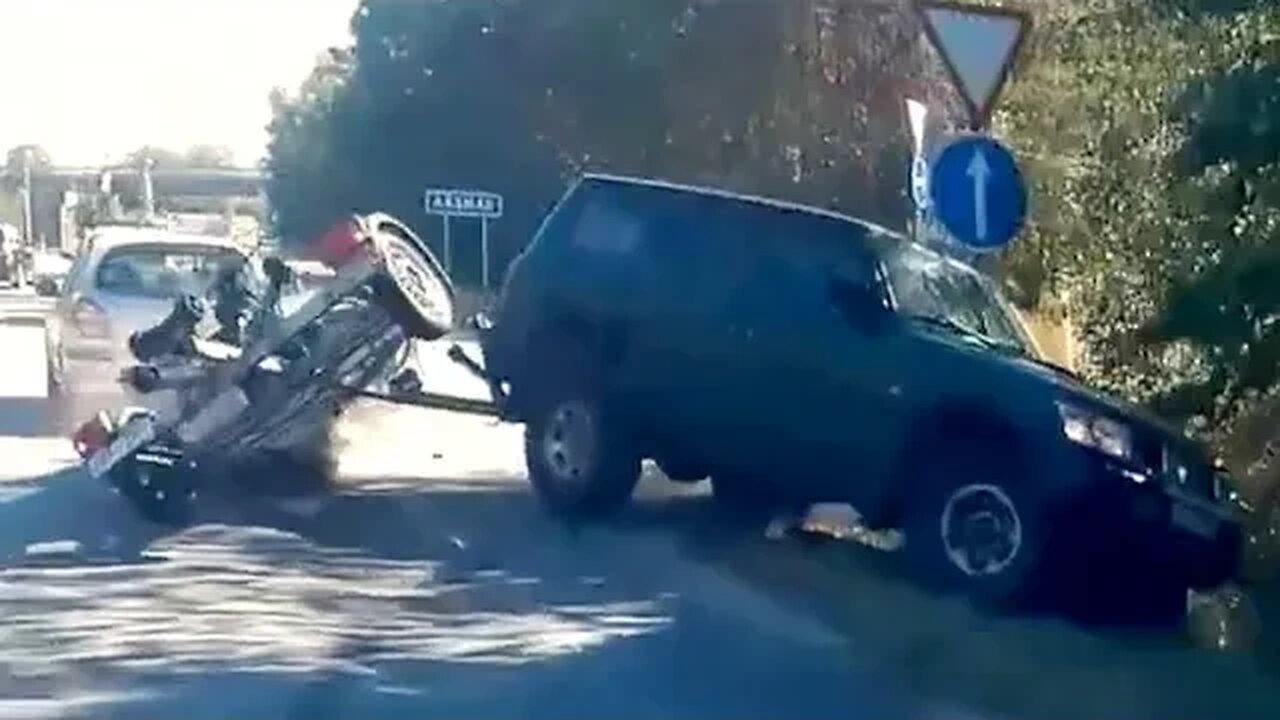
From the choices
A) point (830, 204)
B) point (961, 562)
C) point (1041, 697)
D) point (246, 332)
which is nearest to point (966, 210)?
point (961, 562)

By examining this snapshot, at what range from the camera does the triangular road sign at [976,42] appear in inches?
573

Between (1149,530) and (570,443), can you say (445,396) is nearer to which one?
(570,443)

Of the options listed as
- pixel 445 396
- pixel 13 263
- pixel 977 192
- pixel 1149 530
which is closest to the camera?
pixel 1149 530

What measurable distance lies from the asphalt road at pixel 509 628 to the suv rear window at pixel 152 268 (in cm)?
542

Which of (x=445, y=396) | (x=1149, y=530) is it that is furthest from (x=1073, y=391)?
(x=445, y=396)

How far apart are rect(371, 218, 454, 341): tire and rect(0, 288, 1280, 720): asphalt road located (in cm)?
123

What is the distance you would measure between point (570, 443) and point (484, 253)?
27.2 metres

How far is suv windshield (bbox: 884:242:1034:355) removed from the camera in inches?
604

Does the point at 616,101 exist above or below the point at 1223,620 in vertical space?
above

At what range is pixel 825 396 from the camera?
1524 cm

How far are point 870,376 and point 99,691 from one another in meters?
5.30

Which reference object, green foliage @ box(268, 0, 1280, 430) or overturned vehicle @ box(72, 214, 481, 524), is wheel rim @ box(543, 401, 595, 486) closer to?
overturned vehicle @ box(72, 214, 481, 524)

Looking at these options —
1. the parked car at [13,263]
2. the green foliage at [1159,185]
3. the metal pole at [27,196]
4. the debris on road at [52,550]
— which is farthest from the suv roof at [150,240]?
the metal pole at [27,196]

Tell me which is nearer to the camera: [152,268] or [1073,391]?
[1073,391]
